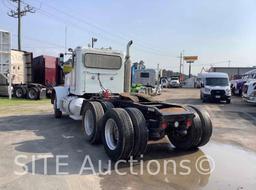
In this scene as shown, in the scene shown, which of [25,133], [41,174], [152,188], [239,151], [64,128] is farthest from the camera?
[64,128]

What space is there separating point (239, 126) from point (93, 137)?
6387 mm

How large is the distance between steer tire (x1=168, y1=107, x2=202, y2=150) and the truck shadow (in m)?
0.18

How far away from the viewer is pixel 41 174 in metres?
5.59

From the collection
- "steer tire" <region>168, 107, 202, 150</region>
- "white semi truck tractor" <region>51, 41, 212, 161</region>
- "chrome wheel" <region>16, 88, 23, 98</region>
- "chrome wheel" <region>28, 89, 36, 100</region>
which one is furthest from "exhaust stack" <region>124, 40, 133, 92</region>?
"chrome wheel" <region>16, 88, 23, 98</region>

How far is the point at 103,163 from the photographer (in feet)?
21.1

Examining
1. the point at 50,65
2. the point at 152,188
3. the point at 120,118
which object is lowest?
the point at 152,188

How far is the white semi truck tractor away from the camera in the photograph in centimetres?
636

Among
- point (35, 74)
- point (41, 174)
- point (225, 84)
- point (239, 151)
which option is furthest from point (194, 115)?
point (35, 74)

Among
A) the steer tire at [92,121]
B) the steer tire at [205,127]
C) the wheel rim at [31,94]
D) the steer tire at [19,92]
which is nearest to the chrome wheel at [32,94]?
the wheel rim at [31,94]

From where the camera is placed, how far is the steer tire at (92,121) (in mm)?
7875

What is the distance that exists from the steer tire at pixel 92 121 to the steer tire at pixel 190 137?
6.07ft

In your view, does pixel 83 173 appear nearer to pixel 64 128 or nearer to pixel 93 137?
pixel 93 137

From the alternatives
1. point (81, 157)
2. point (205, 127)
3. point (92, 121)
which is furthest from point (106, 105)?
point (205, 127)

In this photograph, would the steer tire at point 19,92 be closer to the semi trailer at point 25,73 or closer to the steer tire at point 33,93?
the semi trailer at point 25,73
